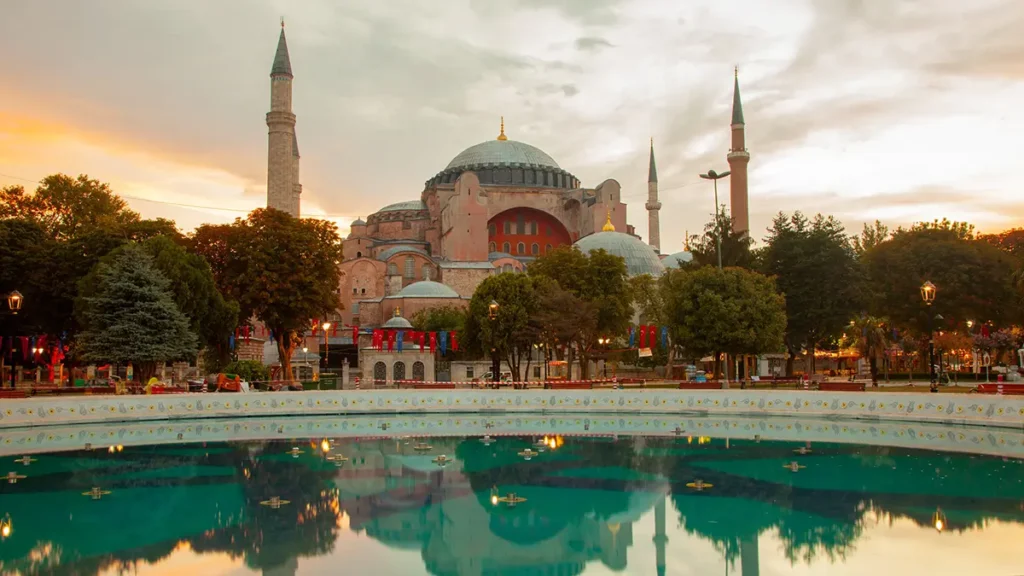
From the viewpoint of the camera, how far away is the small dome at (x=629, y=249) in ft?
177

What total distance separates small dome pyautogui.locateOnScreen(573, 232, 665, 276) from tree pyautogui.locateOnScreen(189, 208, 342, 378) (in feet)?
83.7

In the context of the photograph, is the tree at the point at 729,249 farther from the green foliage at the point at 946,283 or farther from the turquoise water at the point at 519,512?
the turquoise water at the point at 519,512

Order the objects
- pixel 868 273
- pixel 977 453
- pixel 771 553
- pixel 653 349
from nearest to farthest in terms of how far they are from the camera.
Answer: pixel 771 553, pixel 977 453, pixel 868 273, pixel 653 349

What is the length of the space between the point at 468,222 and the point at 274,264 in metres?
27.9

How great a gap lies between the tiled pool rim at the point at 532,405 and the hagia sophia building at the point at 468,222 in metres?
23.3

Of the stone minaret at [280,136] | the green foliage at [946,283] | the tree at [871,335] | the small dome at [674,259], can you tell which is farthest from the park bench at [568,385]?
the small dome at [674,259]

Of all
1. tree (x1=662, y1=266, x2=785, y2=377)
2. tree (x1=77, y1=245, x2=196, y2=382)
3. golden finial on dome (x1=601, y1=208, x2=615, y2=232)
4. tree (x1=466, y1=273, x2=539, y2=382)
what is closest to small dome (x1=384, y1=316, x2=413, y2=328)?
tree (x1=466, y1=273, x2=539, y2=382)

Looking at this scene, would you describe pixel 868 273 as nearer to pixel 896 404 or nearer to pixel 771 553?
pixel 896 404

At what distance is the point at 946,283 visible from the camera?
34.3 metres

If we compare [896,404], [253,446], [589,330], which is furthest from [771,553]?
[589,330]

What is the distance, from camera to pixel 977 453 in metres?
14.0

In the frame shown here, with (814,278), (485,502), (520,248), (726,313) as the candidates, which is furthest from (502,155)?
(485,502)

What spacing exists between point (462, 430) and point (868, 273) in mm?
22628

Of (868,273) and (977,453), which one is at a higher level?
(868,273)
